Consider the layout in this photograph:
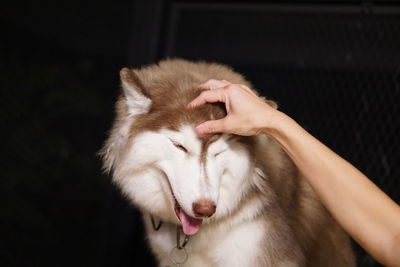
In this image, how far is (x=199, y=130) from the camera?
1.54m

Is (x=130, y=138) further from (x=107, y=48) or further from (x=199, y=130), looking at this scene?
(x=107, y=48)

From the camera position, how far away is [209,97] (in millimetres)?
1553

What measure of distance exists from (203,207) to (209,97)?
1.15 ft

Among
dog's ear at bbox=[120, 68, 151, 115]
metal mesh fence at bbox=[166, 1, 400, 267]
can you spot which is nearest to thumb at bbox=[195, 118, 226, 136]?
dog's ear at bbox=[120, 68, 151, 115]

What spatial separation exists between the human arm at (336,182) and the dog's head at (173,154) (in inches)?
6.0

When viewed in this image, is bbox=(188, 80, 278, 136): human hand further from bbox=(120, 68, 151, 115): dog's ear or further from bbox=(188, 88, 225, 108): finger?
bbox=(120, 68, 151, 115): dog's ear

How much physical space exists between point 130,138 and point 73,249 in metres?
1.03

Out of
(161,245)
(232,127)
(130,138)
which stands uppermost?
(232,127)

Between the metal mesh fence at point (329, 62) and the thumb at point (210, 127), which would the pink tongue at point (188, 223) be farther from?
the metal mesh fence at point (329, 62)

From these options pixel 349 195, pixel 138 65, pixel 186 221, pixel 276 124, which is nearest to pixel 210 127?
pixel 276 124

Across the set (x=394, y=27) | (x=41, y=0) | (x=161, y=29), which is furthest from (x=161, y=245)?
(x=394, y=27)

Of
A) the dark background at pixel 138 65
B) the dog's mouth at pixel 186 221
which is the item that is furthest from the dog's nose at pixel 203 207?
the dark background at pixel 138 65

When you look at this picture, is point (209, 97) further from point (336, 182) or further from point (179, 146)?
point (336, 182)

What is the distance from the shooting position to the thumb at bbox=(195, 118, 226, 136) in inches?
59.4
